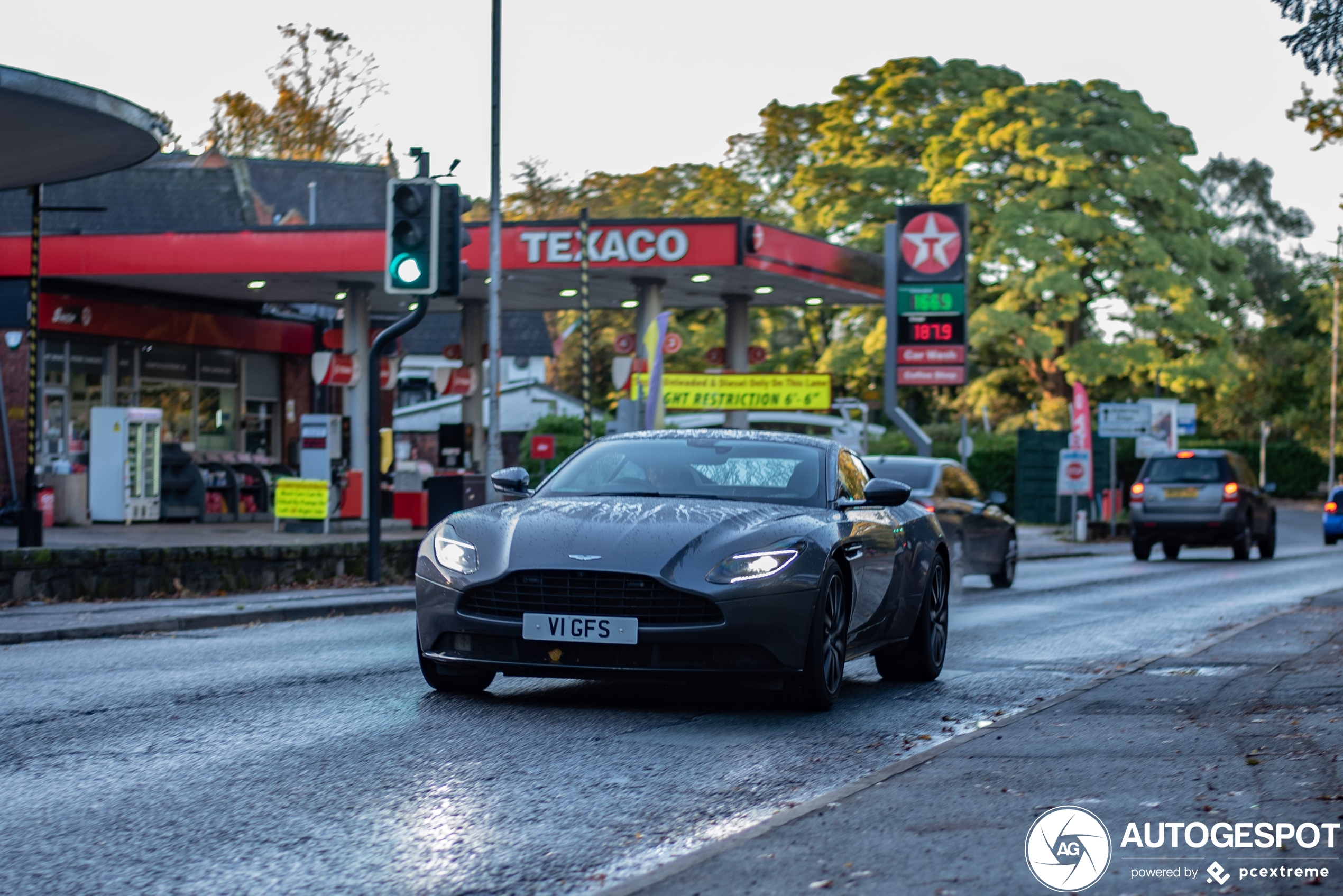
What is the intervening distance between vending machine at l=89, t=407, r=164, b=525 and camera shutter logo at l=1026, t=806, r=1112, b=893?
79.6 ft

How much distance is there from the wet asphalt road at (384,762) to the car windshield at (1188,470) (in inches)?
665

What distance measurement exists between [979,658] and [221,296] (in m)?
25.1

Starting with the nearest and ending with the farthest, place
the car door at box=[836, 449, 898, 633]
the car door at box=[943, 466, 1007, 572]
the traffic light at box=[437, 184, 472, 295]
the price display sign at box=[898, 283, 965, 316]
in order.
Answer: the car door at box=[836, 449, 898, 633] < the traffic light at box=[437, 184, 472, 295] < the car door at box=[943, 466, 1007, 572] < the price display sign at box=[898, 283, 965, 316]

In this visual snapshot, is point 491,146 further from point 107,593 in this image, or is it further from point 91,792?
point 91,792

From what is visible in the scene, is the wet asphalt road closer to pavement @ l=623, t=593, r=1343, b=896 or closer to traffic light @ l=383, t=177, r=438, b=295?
pavement @ l=623, t=593, r=1343, b=896

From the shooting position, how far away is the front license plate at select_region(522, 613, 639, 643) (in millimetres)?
7250

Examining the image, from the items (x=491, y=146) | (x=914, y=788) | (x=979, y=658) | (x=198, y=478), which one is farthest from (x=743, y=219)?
(x=914, y=788)

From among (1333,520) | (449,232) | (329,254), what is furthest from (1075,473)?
(449,232)

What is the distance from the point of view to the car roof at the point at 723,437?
9.08 m

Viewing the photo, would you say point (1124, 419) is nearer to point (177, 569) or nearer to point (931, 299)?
point (931, 299)

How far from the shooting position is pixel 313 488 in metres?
25.0

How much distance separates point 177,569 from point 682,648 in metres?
9.29

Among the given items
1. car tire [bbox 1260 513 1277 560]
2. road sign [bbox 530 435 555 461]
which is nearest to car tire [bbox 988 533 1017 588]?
car tire [bbox 1260 513 1277 560]

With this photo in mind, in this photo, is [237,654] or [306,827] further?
[237,654]
